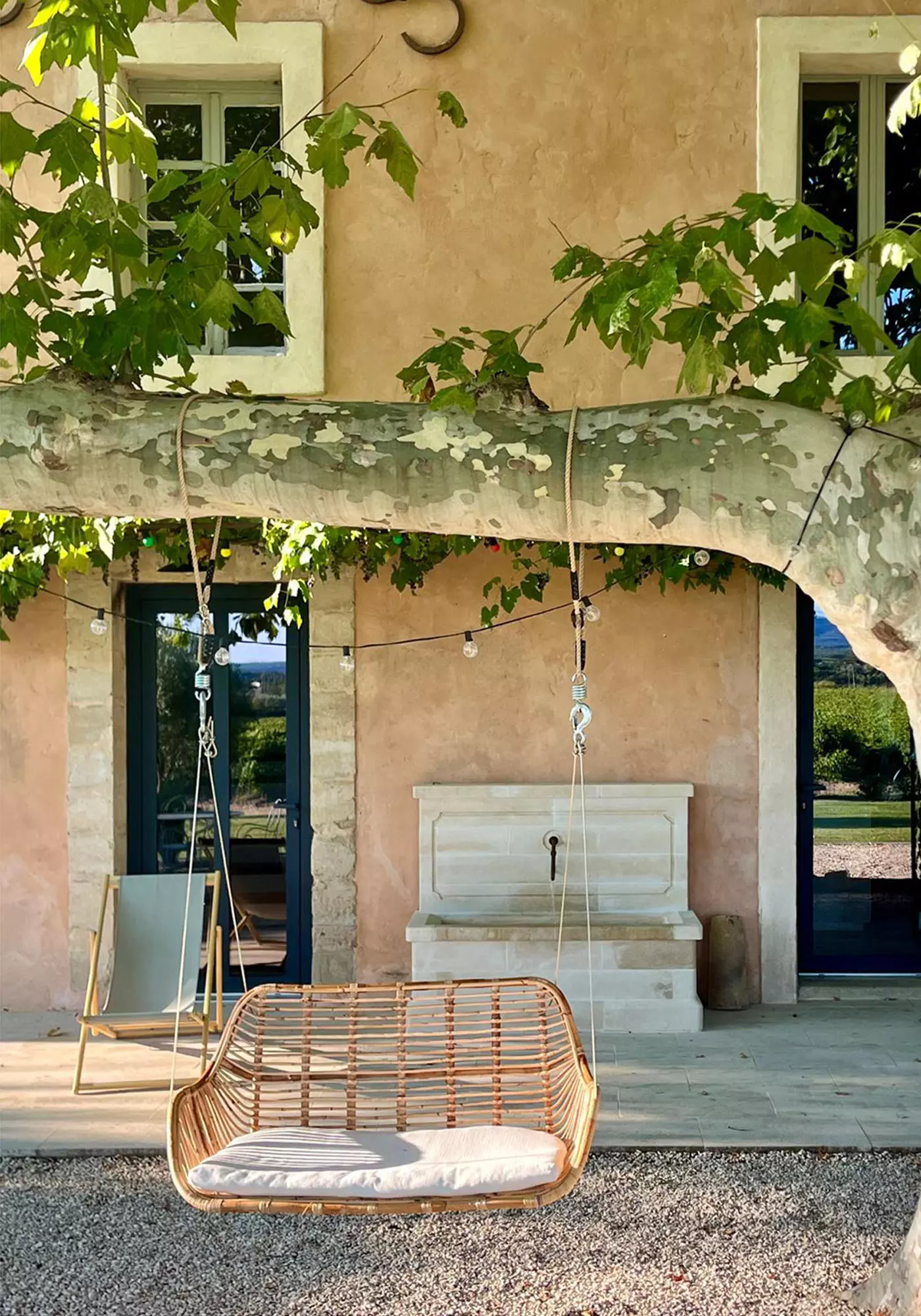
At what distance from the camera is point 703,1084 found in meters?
5.75

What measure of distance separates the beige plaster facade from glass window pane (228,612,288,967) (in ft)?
1.23

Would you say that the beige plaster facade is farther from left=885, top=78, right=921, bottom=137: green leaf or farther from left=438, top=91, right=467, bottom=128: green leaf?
left=885, top=78, right=921, bottom=137: green leaf

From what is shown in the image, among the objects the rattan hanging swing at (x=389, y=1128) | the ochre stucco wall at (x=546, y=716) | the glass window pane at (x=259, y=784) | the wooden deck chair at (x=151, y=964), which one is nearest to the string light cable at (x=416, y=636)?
the ochre stucco wall at (x=546, y=716)

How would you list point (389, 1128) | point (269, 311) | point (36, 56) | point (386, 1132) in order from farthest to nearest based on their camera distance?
point (389, 1128) < point (386, 1132) < point (269, 311) < point (36, 56)

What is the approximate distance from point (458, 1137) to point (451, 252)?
4786 millimetres

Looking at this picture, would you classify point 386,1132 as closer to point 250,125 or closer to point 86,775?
point 86,775

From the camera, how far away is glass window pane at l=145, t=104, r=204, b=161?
7.11m

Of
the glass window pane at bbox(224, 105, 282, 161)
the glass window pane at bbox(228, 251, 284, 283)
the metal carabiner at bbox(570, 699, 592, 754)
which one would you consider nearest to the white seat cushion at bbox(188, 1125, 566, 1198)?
the metal carabiner at bbox(570, 699, 592, 754)

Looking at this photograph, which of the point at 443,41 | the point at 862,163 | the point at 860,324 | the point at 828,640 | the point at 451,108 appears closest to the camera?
the point at 860,324

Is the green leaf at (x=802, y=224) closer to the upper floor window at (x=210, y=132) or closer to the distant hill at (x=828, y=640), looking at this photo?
the upper floor window at (x=210, y=132)

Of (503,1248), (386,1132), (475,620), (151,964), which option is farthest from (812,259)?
(151,964)

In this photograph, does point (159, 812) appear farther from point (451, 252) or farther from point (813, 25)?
point (813, 25)

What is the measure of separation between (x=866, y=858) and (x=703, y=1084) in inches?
89.5

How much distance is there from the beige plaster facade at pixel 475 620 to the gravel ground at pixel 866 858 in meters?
0.44
